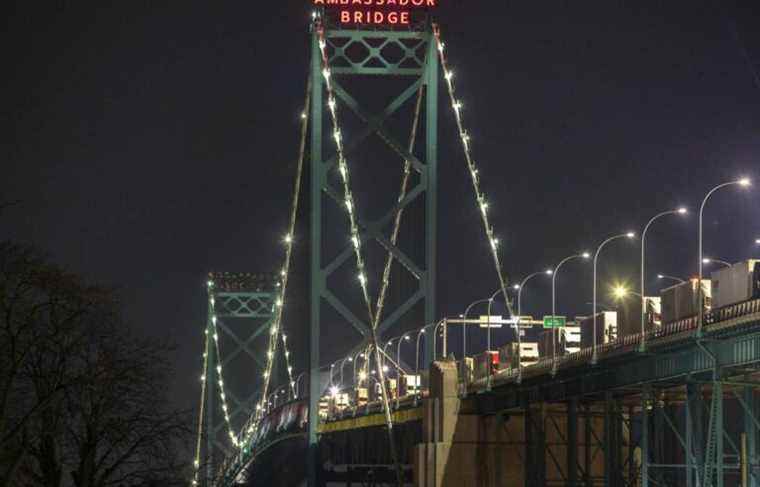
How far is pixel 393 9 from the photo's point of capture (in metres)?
82.8

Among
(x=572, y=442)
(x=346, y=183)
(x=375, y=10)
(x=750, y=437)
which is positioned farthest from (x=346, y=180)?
(x=750, y=437)

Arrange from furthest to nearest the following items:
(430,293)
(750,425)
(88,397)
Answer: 1. (430,293)
2. (750,425)
3. (88,397)

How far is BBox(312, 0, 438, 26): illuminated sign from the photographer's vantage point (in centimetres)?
8188

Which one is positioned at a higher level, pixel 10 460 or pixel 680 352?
pixel 680 352

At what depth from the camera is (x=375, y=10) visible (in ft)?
268

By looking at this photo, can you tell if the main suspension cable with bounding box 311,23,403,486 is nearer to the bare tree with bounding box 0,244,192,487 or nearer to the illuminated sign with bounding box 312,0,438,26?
the illuminated sign with bounding box 312,0,438,26

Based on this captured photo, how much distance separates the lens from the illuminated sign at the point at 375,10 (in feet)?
269

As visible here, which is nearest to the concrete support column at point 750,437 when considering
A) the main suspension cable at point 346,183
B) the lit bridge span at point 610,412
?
the lit bridge span at point 610,412

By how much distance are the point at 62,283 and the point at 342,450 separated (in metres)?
71.7

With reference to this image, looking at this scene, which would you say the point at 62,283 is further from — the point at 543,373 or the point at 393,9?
the point at 393,9

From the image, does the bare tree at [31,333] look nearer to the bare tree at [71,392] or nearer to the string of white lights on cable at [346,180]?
the bare tree at [71,392]

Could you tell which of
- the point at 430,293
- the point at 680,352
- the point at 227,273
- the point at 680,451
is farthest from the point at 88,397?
the point at 227,273

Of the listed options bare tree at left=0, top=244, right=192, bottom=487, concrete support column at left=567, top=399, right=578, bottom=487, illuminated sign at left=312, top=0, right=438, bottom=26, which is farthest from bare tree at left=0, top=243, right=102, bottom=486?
illuminated sign at left=312, top=0, right=438, bottom=26

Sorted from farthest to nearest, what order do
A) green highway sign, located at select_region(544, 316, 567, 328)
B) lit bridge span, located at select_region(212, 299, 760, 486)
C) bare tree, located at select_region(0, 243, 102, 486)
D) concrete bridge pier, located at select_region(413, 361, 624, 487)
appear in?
concrete bridge pier, located at select_region(413, 361, 624, 487) → green highway sign, located at select_region(544, 316, 567, 328) → lit bridge span, located at select_region(212, 299, 760, 486) → bare tree, located at select_region(0, 243, 102, 486)
